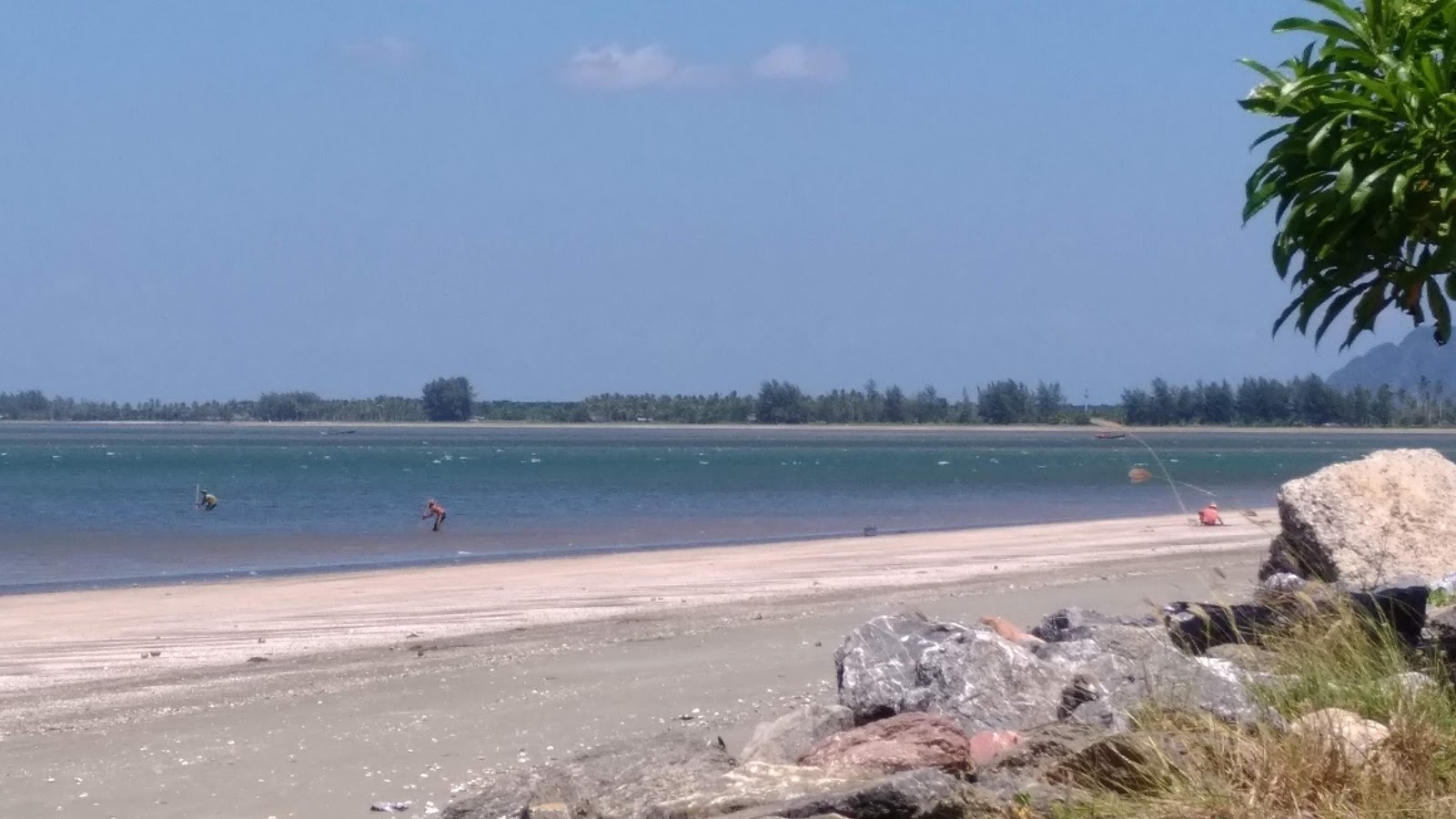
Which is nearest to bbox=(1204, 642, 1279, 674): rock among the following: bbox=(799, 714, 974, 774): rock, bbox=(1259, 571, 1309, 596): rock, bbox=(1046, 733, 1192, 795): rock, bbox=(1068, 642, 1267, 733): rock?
bbox=(1068, 642, 1267, 733): rock

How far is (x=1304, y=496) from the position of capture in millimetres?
9969

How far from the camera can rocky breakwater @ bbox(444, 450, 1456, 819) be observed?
4.95 metres

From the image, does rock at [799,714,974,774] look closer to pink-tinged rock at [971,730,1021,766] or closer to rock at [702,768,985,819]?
pink-tinged rock at [971,730,1021,766]

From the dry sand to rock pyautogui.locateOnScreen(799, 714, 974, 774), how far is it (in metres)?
1.50

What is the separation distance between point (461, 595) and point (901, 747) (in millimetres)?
13045

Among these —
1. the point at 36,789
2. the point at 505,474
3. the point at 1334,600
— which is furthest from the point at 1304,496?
the point at 505,474

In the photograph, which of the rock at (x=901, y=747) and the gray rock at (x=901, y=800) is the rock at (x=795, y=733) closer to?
the rock at (x=901, y=747)

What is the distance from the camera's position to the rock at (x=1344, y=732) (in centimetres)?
471

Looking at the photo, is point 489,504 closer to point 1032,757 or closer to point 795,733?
point 795,733

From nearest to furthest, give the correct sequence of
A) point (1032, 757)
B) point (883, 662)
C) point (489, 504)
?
point (1032, 757) < point (883, 662) < point (489, 504)

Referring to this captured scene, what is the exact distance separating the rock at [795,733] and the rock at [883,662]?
0.39 feet

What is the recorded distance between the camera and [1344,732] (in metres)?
4.96

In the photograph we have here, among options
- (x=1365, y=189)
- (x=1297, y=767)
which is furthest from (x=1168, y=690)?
(x=1365, y=189)

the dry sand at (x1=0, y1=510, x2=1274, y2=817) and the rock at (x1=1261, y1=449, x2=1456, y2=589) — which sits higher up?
the rock at (x1=1261, y1=449, x2=1456, y2=589)
